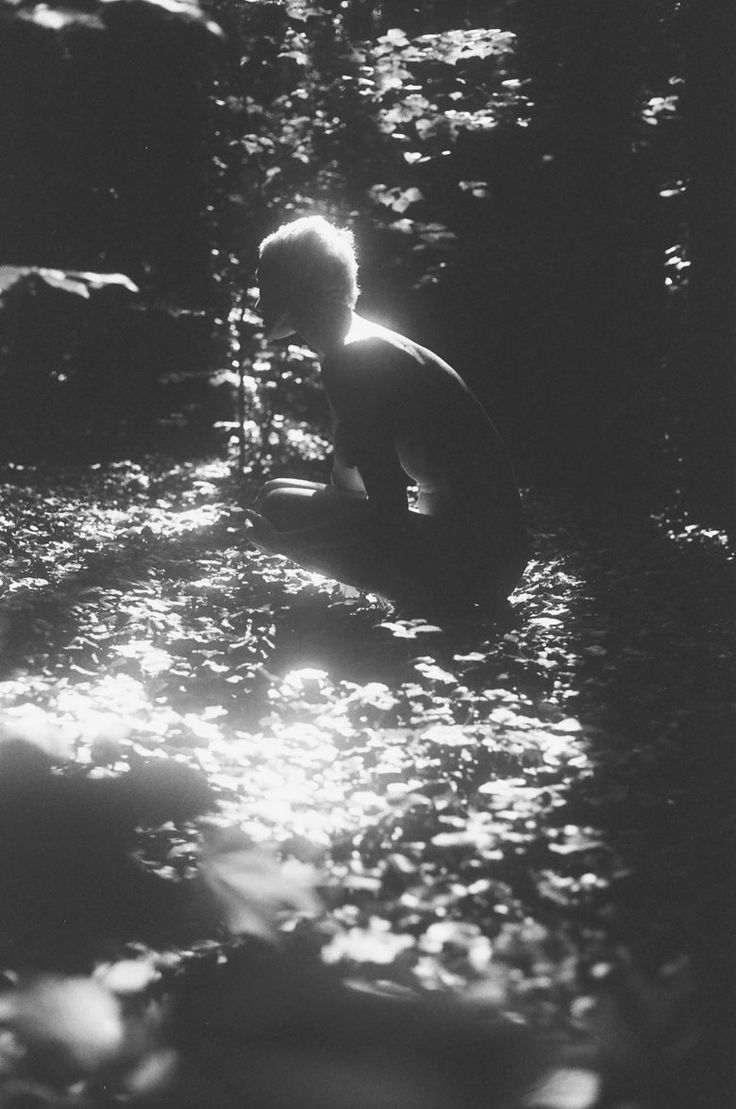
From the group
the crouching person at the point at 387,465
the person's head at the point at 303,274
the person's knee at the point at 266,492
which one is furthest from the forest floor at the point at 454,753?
the person's head at the point at 303,274

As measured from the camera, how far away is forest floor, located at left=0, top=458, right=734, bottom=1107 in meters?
1.88

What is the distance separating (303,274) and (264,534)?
3.26 feet

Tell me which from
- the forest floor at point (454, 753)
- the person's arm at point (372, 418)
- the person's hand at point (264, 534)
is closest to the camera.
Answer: the forest floor at point (454, 753)

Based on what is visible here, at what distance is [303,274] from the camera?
3.59m

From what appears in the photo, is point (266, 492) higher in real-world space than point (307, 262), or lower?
lower

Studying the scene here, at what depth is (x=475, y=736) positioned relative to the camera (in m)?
2.90

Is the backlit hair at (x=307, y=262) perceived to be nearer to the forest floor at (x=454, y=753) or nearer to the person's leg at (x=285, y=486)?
the person's leg at (x=285, y=486)

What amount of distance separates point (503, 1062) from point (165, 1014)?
1.92 ft

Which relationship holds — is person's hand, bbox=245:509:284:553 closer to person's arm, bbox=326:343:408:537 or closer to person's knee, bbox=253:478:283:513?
person's knee, bbox=253:478:283:513

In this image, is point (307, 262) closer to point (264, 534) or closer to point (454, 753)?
point (264, 534)

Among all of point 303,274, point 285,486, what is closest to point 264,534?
point 285,486

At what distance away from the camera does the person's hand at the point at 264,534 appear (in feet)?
12.8

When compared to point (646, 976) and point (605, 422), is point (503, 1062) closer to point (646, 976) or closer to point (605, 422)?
point (646, 976)

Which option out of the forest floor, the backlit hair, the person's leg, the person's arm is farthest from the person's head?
the forest floor
